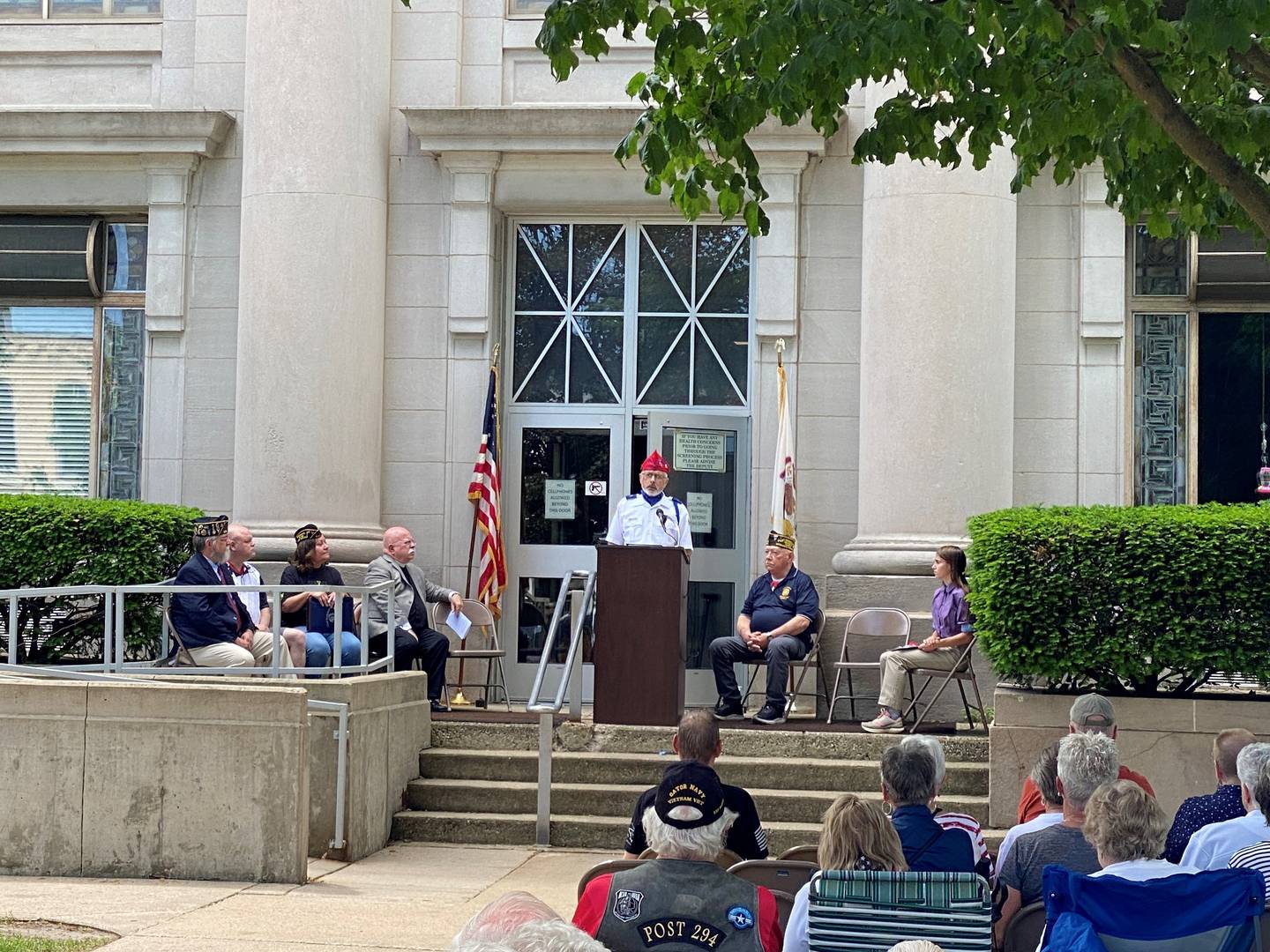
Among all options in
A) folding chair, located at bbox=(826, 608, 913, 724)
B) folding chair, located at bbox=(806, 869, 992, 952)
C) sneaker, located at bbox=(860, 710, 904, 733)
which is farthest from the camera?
folding chair, located at bbox=(826, 608, 913, 724)

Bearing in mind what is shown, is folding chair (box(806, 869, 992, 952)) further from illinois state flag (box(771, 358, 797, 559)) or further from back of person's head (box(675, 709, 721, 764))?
illinois state flag (box(771, 358, 797, 559))

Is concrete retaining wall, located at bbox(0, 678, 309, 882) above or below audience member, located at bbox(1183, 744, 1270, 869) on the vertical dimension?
below

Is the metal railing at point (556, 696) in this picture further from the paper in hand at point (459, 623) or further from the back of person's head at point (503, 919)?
the back of person's head at point (503, 919)

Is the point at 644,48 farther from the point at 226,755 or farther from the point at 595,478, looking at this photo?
the point at 226,755

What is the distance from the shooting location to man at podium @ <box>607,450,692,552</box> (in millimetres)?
14203

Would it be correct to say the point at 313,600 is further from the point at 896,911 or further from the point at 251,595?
the point at 896,911

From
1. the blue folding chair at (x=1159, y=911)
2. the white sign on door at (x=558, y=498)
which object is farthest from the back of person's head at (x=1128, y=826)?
the white sign on door at (x=558, y=498)

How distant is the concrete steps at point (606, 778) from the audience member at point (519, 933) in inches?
332

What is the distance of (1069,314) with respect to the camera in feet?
50.5

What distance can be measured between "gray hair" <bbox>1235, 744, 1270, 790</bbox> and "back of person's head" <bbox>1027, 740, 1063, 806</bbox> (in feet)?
2.23

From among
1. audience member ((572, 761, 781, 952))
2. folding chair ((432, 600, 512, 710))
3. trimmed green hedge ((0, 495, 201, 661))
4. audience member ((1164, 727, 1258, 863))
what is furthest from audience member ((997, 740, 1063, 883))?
trimmed green hedge ((0, 495, 201, 661))

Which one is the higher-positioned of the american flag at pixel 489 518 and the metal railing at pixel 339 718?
the american flag at pixel 489 518

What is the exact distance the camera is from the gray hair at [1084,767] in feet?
21.4

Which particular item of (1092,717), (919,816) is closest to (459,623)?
(1092,717)
